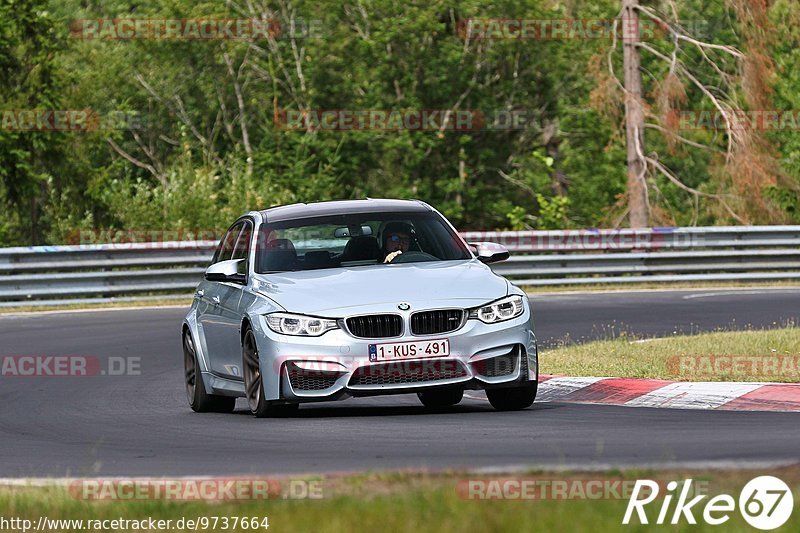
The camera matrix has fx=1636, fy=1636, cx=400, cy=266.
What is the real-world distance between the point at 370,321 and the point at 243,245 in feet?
7.92

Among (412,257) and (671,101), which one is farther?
(671,101)

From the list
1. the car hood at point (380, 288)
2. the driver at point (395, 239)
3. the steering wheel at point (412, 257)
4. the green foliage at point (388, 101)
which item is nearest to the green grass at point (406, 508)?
the car hood at point (380, 288)

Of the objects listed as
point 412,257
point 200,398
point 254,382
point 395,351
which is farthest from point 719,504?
point 200,398

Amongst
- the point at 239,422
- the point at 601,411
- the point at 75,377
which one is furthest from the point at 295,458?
the point at 75,377

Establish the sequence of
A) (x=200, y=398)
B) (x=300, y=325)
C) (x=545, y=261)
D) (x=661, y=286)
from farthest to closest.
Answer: (x=545, y=261) → (x=661, y=286) → (x=200, y=398) → (x=300, y=325)

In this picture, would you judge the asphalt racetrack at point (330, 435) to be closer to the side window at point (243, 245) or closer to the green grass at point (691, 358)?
the side window at point (243, 245)

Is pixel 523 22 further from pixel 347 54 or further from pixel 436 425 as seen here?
pixel 436 425

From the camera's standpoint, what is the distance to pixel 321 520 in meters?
6.36

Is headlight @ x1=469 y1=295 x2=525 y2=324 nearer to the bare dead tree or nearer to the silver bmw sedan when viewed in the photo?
the silver bmw sedan

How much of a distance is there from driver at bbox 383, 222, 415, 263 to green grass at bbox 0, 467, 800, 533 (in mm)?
4731

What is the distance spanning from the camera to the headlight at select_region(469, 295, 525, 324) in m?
11.2

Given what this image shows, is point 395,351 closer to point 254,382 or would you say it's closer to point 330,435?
point 330,435

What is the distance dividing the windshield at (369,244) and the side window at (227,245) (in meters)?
0.97

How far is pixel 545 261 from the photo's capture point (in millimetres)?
29547
